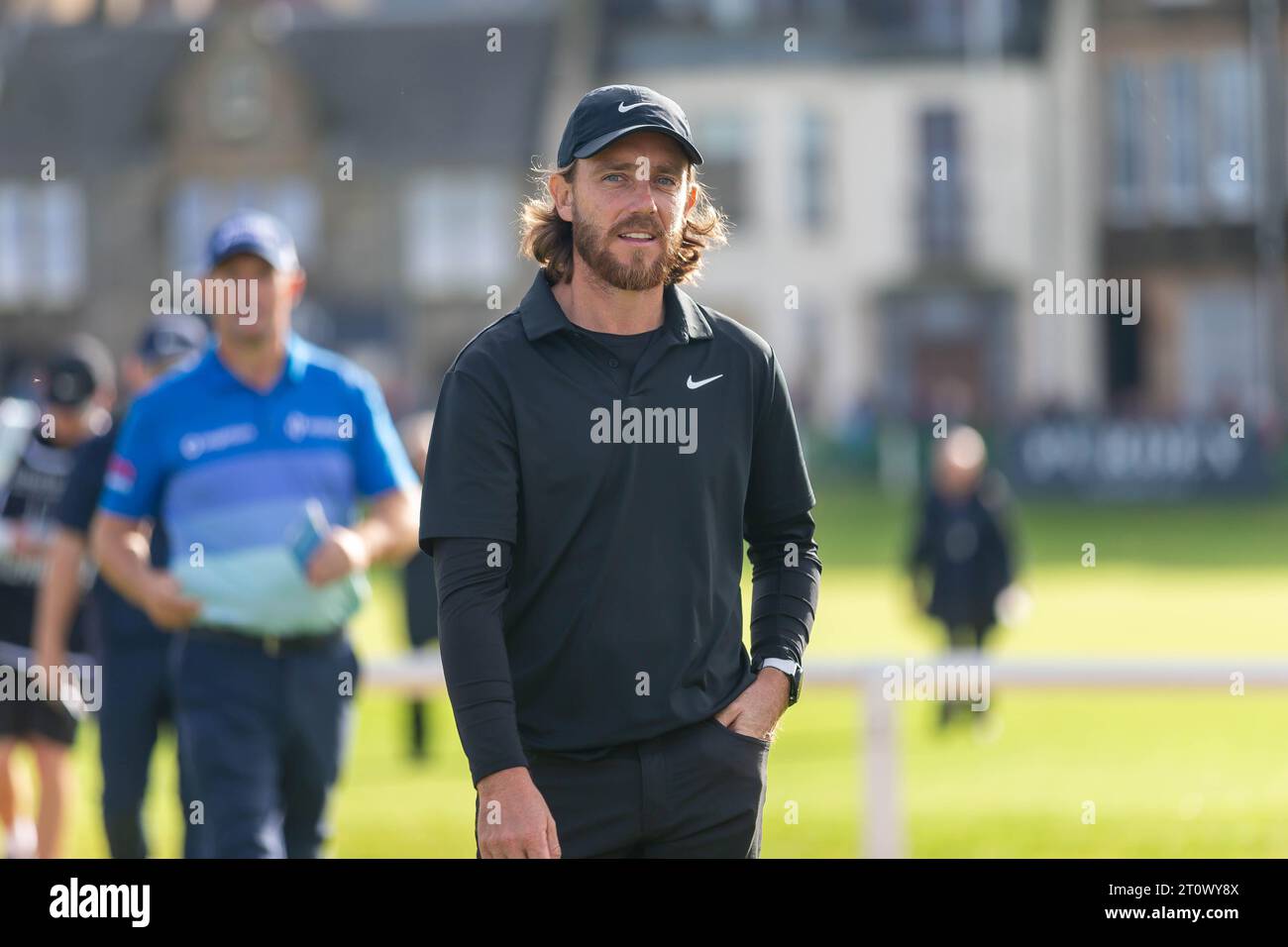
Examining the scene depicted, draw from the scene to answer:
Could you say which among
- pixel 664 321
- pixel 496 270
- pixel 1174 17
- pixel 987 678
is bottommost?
pixel 987 678

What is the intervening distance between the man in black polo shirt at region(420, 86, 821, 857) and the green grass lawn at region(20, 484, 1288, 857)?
1.84 meters

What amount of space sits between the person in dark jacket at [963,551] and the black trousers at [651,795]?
9.89 m

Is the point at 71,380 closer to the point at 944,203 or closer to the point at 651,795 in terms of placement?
the point at 651,795

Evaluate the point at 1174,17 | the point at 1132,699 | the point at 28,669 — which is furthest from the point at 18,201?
the point at 28,669

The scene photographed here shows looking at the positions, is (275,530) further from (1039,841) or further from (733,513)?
(1039,841)

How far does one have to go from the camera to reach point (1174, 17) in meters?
41.2

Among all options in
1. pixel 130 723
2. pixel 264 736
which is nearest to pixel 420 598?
pixel 130 723


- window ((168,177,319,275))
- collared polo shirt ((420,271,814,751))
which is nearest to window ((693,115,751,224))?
window ((168,177,319,275))

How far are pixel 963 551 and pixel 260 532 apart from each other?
864cm

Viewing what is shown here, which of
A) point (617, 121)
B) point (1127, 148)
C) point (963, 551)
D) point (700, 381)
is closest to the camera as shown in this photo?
point (617, 121)

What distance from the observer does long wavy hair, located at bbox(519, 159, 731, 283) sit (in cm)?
396

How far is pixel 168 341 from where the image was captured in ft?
22.8

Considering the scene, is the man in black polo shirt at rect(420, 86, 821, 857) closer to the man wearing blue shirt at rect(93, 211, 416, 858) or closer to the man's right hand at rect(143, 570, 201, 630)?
the man wearing blue shirt at rect(93, 211, 416, 858)
